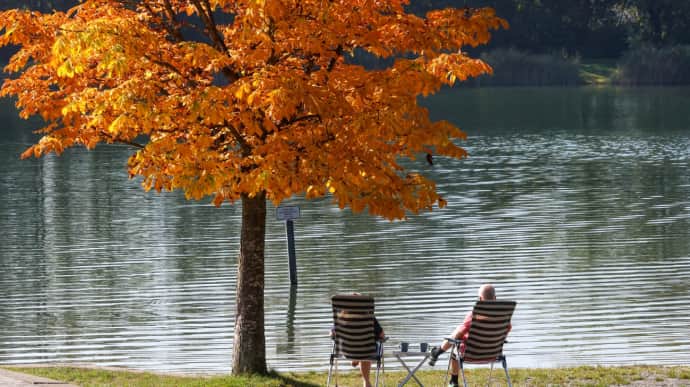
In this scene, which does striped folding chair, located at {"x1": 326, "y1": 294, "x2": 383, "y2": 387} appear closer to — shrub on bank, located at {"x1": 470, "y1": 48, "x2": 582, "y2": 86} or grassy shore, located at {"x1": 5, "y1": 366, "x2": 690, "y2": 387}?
grassy shore, located at {"x1": 5, "y1": 366, "x2": 690, "y2": 387}

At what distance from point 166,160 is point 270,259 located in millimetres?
12204

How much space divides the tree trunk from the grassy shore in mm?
235

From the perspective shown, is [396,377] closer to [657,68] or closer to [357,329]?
[357,329]

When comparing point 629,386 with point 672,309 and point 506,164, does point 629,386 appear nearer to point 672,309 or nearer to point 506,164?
point 672,309

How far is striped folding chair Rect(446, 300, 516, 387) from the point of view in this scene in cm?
1144

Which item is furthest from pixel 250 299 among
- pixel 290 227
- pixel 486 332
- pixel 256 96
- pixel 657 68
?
pixel 657 68

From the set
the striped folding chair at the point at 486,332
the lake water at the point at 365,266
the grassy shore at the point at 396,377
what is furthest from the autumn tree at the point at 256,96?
the lake water at the point at 365,266

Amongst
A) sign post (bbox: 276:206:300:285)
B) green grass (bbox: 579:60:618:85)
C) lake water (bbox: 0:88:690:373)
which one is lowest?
lake water (bbox: 0:88:690:373)

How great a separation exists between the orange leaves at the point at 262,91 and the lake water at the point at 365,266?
4111 millimetres

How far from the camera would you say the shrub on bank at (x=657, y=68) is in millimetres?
93000

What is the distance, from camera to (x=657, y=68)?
9388 cm

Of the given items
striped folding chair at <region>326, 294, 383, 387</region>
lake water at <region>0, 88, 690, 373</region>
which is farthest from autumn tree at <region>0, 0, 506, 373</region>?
lake water at <region>0, 88, 690, 373</region>

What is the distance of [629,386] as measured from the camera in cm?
1233

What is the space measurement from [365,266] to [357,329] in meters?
11.6
